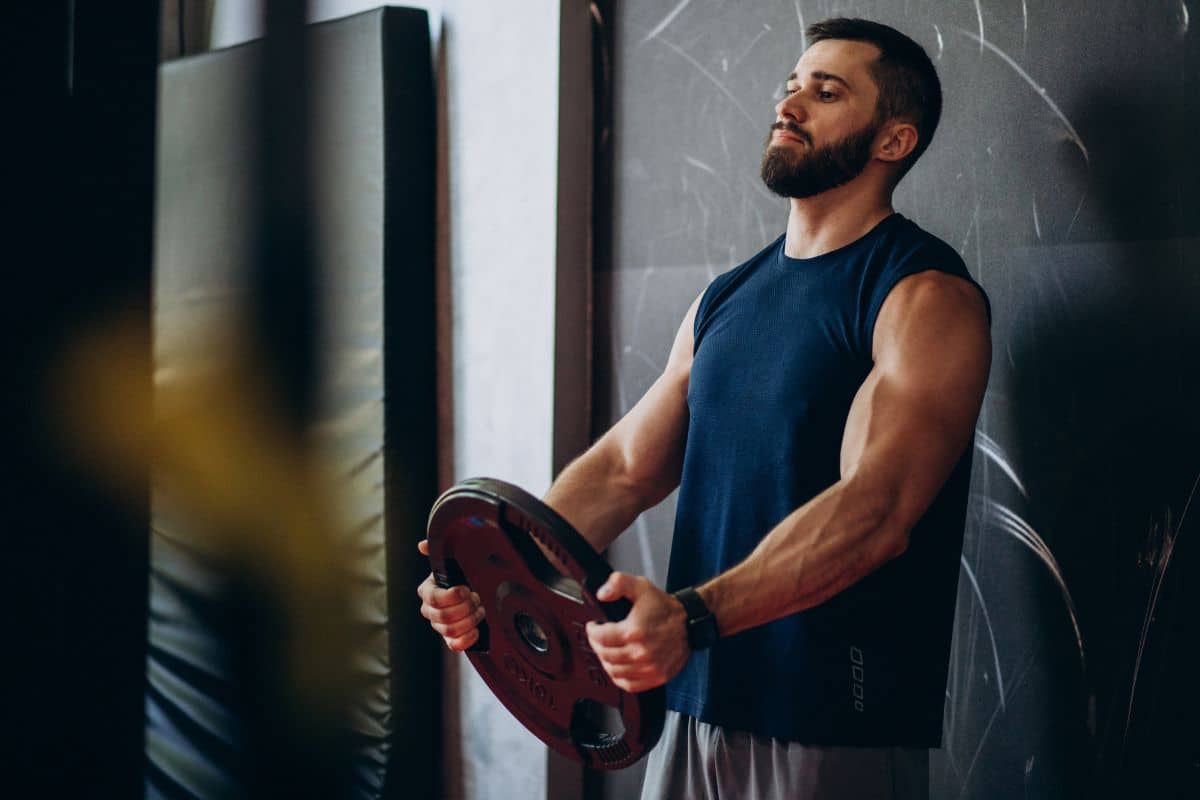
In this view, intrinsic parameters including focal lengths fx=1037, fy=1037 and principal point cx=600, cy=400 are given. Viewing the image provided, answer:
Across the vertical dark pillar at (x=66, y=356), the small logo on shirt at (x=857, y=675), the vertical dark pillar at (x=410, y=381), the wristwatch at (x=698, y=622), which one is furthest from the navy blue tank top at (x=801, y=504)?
the vertical dark pillar at (x=410, y=381)

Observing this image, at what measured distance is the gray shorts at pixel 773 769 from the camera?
1.24m

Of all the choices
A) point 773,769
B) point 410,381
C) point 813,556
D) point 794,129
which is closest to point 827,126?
point 794,129

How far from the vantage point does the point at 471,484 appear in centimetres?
110

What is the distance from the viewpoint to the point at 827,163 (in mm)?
1348

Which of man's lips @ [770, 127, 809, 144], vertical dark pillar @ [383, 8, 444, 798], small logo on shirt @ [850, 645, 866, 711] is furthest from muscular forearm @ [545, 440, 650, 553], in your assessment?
vertical dark pillar @ [383, 8, 444, 798]

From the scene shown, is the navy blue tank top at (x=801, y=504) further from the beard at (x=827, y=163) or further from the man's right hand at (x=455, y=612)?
the man's right hand at (x=455, y=612)

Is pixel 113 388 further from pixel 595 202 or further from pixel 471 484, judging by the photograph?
pixel 595 202

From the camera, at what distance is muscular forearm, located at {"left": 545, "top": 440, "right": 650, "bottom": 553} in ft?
4.92

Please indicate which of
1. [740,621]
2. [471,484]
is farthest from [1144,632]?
[471,484]

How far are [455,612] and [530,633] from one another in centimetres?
10

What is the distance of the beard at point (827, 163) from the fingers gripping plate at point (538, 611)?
0.59m

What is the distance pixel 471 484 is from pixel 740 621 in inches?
12.7

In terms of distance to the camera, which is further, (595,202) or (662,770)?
(595,202)

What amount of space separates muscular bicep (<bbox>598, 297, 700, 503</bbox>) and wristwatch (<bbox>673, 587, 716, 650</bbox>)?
460mm
